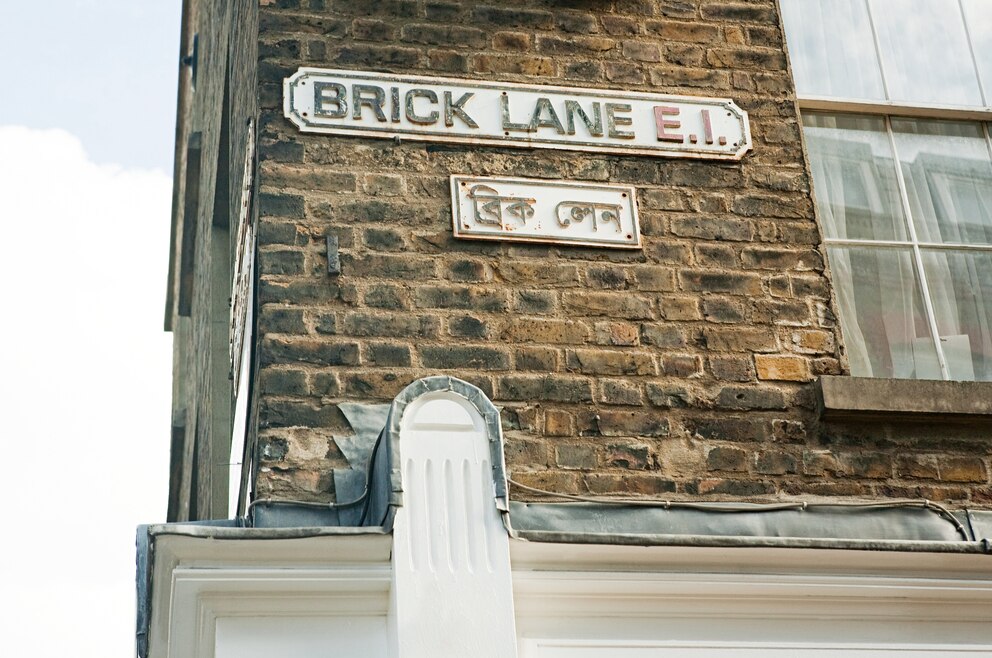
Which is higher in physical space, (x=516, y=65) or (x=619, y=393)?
(x=516, y=65)

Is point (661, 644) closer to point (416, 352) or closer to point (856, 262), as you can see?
point (416, 352)

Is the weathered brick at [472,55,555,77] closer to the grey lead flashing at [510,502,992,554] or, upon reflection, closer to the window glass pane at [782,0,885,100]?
the window glass pane at [782,0,885,100]

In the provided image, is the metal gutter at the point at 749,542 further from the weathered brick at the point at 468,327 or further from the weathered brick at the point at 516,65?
the weathered brick at the point at 516,65

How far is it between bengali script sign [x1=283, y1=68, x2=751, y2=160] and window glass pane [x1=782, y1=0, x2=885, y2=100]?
0.66 metres

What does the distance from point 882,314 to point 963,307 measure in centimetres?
39

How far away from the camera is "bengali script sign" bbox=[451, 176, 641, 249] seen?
544 cm

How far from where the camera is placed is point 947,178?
6301mm

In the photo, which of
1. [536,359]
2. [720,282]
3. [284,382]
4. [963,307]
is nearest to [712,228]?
[720,282]

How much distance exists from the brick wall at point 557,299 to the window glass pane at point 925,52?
874 mm

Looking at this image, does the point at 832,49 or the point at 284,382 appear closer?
the point at 284,382

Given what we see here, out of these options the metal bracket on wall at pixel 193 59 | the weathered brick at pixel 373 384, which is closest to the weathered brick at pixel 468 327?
the weathered brick at pixel 373 384

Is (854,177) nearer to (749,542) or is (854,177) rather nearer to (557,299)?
(557,299)

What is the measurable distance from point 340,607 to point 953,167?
351 cm

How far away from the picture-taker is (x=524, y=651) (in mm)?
4430
